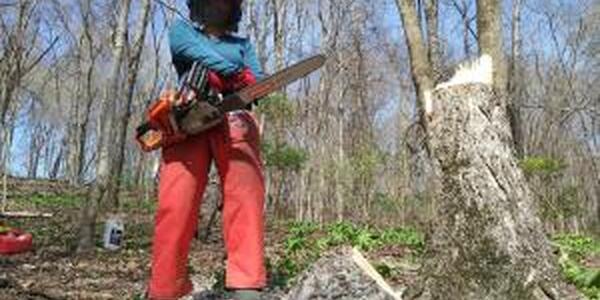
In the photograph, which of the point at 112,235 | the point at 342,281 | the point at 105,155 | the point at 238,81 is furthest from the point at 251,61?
the point at 105,155

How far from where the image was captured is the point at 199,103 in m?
3.90

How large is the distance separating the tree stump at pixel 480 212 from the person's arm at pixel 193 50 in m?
1.10

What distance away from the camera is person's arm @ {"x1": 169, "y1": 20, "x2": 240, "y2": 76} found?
3910mm

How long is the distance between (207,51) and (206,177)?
653mm

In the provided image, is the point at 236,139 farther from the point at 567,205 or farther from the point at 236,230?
the point at 567,205

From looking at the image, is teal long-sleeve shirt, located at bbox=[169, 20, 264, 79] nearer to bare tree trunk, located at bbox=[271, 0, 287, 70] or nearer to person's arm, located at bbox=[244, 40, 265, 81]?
person's arm, located at bbox=[244, 40, 265, 81]

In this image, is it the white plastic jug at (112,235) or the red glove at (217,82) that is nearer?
the red glove at (217,82)

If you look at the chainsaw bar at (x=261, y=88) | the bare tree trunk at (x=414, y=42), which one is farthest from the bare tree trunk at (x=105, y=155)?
the chainsaw bar at (x=261, y=88)

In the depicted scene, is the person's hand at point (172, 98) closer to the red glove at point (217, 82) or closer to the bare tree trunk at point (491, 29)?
the red glove at point (217, 82)

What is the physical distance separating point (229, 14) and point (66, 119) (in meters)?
52.3

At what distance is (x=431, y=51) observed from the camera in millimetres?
9812

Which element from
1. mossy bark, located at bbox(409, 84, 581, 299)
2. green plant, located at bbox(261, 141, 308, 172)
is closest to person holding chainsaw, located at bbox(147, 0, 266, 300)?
mossy bark, located at bbox(409, 84, 581, 299)

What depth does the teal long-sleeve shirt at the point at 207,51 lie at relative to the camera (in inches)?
154

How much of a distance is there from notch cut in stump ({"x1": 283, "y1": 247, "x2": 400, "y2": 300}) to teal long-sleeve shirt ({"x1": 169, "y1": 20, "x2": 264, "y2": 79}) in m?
1.10
